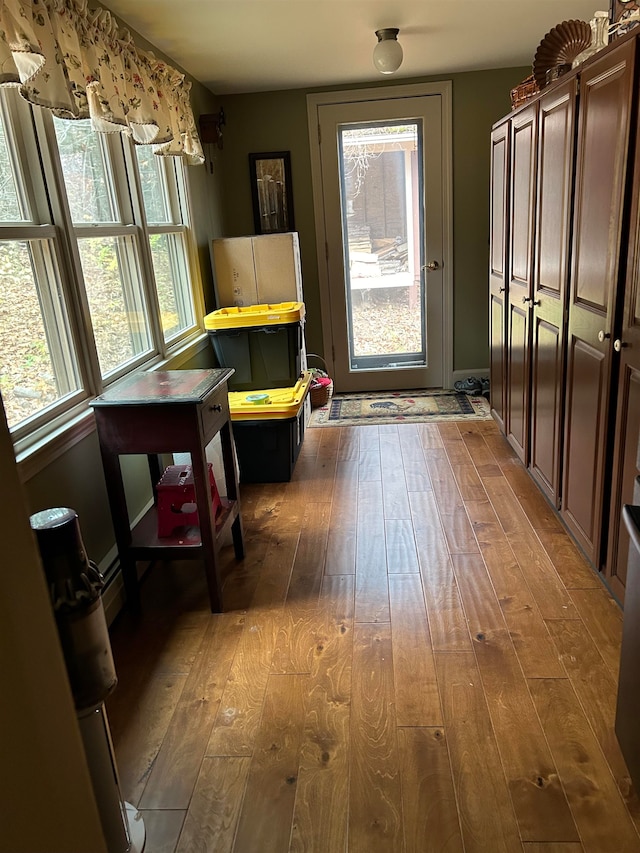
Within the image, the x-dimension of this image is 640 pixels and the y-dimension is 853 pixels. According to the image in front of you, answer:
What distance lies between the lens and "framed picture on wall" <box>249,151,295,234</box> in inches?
174

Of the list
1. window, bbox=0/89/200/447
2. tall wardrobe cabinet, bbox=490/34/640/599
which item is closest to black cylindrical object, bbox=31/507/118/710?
window, bbox=0/89/200/447

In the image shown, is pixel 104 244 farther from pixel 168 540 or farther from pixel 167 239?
pixel 168 540

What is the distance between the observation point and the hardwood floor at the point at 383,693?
4.63 ft

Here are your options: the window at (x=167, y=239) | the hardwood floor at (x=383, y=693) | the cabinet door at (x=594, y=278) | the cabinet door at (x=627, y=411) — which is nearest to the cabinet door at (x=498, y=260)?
the hardwood floor at (x=383, y=693)

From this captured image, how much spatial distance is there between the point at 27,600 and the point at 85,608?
0.49 meters

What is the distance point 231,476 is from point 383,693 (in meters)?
1.10

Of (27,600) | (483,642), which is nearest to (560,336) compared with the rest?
(483,642)

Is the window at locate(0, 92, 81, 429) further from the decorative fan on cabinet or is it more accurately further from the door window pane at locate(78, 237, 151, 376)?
the decorative fan on cabinet

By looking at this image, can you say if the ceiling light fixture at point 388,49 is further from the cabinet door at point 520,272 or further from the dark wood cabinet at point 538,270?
the cabinet door at point 520,272

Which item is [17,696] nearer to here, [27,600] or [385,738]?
[27,600]

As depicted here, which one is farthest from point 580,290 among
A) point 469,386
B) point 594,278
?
point 469,386

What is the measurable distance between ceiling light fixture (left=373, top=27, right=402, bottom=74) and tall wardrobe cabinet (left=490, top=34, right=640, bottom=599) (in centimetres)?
68

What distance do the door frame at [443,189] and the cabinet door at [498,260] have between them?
1.06m

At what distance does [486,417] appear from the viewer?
415 centimetres
